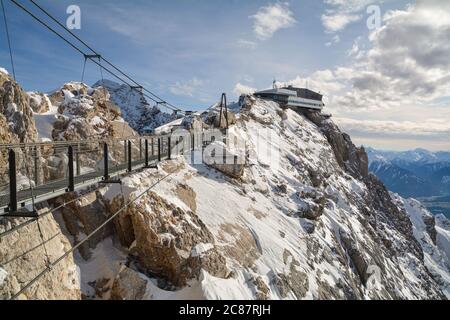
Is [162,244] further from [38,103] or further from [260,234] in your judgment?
[38,103]

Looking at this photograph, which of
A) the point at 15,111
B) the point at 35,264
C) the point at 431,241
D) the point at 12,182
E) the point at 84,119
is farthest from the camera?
the point at 431,241

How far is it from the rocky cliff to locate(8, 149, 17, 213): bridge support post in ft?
12.7

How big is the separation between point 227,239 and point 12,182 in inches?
620

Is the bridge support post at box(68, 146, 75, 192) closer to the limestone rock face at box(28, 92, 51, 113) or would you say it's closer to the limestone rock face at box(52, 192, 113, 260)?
the limestone rock face at box(52, 192, 113, 260)

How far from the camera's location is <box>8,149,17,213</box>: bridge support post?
7164 mm

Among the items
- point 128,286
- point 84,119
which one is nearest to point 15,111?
point 84,119

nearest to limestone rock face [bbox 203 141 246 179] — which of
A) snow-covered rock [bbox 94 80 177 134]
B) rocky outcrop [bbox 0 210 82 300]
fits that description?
rocky outcrop [bbox 0 210 82 300]

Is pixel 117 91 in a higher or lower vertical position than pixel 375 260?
higher

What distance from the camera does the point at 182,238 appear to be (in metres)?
17.9

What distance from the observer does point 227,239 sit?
21.3 metres

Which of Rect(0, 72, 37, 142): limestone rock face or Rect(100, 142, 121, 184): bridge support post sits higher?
Rect(0, 72, 37, 142): limestone rock face
